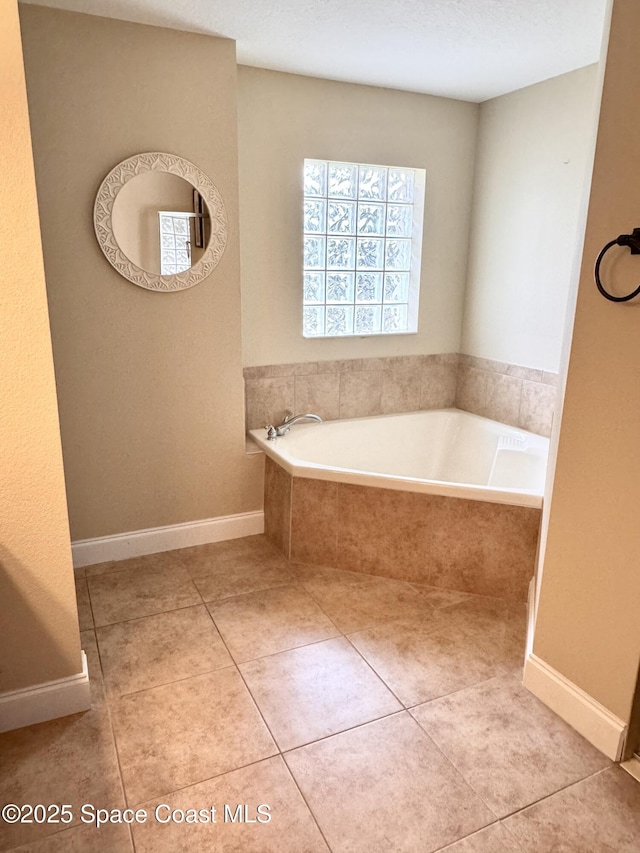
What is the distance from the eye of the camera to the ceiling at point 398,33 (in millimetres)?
2213

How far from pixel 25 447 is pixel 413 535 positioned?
1.65 metres

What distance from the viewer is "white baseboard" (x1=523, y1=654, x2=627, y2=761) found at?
1700mm

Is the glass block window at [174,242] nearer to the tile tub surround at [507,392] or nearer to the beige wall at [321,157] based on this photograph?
the beige wall at [321,157]

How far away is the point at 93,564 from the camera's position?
2.80 m

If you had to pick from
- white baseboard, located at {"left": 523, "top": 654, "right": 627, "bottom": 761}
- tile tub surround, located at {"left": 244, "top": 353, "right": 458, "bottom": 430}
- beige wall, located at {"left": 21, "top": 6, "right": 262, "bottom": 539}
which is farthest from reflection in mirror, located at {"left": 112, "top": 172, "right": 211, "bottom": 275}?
white baseboard, located at {"left": 523, "top": 654, "right": 627, "bottom": 761}

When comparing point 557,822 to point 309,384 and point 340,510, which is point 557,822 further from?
point 309,384

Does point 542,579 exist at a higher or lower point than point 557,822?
higher

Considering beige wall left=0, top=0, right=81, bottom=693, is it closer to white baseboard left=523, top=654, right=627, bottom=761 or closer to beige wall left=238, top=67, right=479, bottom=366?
white baseboard left=523, top=654, right=627, bottom=761

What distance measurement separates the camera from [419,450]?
3.56m

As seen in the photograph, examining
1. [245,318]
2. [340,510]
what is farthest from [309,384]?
[340,510]

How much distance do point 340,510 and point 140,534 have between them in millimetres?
1028

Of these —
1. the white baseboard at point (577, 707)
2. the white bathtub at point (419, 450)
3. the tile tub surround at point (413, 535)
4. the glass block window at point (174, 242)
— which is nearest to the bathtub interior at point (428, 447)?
the white bathtub at point (419, 450)

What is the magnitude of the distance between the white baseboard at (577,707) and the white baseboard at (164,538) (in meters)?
1.62

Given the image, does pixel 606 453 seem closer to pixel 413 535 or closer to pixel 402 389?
pixel 413 535
